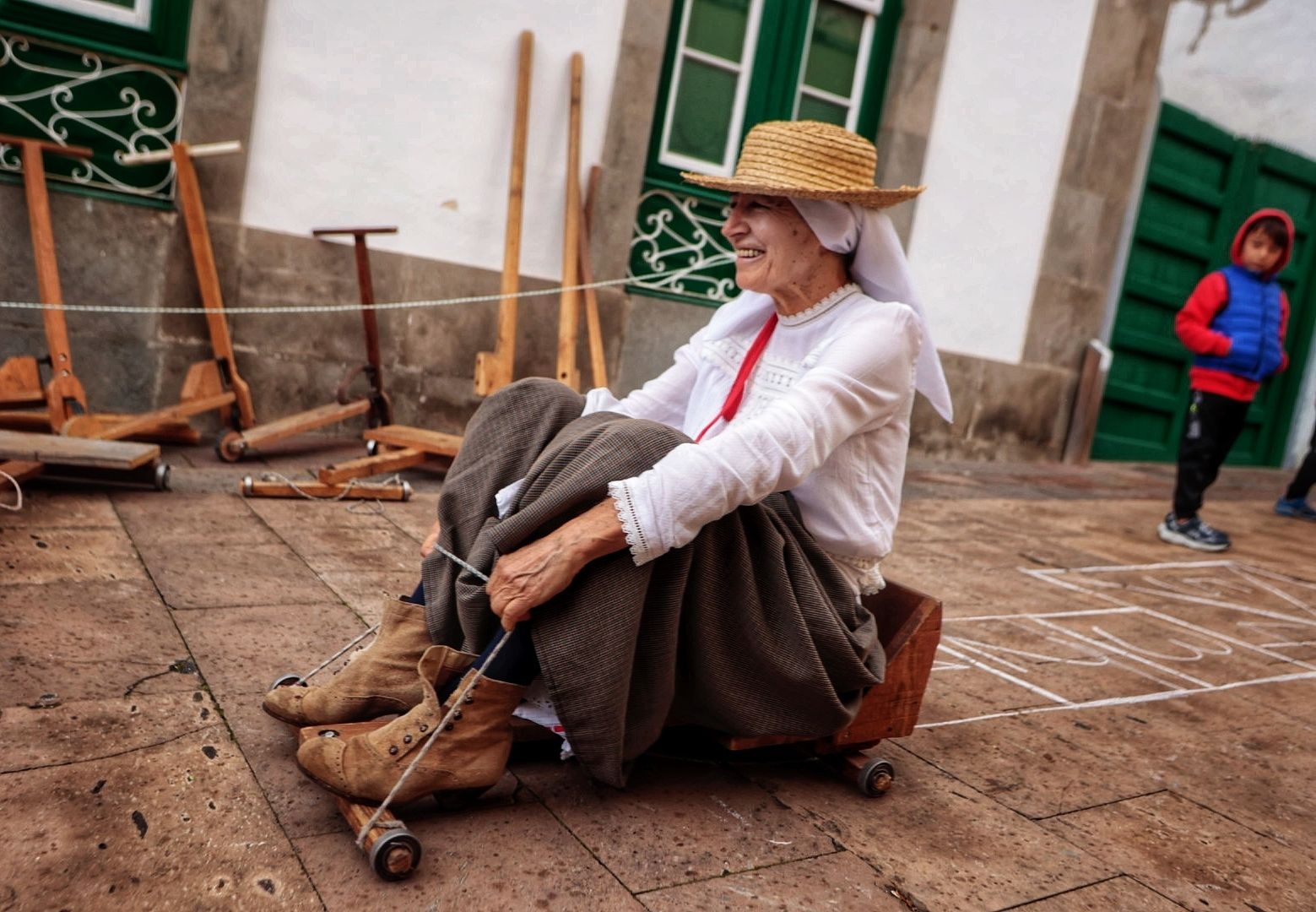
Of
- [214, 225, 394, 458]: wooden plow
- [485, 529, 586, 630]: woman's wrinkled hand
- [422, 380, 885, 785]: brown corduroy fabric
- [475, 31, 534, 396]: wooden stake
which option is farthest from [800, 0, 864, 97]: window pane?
[485, 529, 586, 630]: woman's wrinkled hand

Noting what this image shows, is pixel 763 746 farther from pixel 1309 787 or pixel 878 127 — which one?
pixel 878 127

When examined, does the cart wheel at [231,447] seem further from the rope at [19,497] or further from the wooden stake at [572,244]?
the wooden stake at [572,244]

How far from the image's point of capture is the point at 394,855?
1.89m

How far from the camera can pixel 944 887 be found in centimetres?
214

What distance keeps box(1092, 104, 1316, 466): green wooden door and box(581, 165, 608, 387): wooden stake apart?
4.74m

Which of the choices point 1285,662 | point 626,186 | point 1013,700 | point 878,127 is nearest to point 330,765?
point 1013,700

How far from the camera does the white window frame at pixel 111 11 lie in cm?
520

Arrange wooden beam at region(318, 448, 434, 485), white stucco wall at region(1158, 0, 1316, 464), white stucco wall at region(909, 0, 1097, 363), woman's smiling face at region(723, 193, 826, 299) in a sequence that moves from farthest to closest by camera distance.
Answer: white stucco wall at region(1158, 0, 1316, 464) → white stucco wall at region(909, 0, 1097, 363) → wooden beam at region(318, 448, 434, 485) → woman's smiling face at region(723, 193, 826, 299)

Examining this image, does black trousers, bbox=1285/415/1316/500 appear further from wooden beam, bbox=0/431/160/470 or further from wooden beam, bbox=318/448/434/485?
wooden beam, bbox=0/431/160/470

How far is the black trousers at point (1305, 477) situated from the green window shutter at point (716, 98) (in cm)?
385

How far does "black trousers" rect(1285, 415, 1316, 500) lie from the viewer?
24.8 feet

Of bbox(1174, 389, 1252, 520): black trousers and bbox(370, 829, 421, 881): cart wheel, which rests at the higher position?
bbox(1174, 389, 1252, 520): black trousers

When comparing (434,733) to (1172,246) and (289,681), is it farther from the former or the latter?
(1172,246)

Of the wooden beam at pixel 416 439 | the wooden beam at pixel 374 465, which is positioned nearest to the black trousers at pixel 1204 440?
the wooden beam at pixel 416 439
